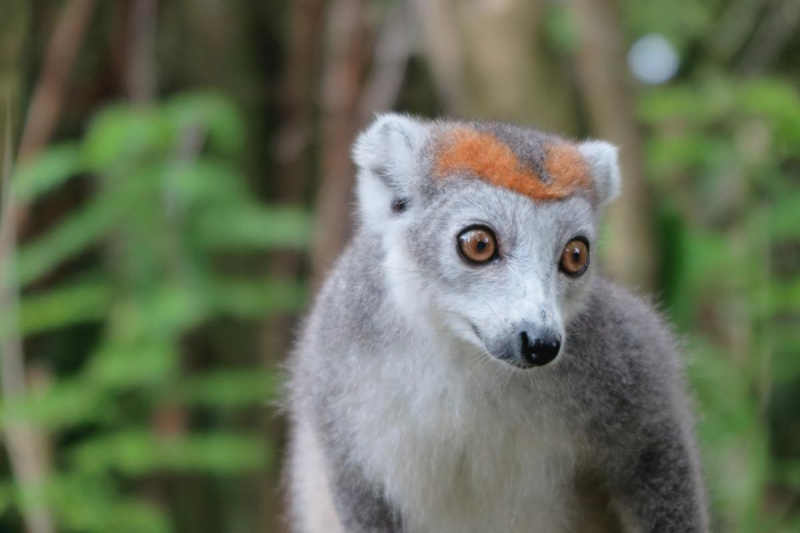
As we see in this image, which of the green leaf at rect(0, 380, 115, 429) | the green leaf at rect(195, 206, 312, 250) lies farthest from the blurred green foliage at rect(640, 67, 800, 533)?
the green leaf at rect(0, 380, 115, 429)

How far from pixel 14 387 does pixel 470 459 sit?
4.14 meters

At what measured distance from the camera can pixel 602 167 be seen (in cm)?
387

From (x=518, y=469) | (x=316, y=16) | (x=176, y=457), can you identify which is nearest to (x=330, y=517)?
(x=518, y=469)

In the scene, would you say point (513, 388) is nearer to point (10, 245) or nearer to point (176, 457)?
point (176, 457)

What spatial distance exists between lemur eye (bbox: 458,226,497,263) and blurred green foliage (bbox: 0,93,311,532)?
10.6 feet

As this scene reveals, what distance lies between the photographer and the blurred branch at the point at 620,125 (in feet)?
20.1

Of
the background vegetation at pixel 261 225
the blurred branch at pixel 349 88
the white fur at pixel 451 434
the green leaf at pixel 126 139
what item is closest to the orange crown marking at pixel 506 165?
the white fur at pixel 451 434

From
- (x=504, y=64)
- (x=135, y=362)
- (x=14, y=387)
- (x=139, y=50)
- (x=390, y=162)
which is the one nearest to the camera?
(x=390, y=162)

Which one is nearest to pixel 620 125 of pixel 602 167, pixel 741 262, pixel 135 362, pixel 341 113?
pixel 741 262

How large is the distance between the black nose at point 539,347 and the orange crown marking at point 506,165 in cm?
57

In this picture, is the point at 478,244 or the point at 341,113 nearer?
the point at 478,244

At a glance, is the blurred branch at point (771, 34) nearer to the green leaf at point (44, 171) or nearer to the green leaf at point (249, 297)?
the green leaf at point (249, 297)

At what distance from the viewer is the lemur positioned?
11.3 feet

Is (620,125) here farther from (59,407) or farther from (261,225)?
(59,407)
